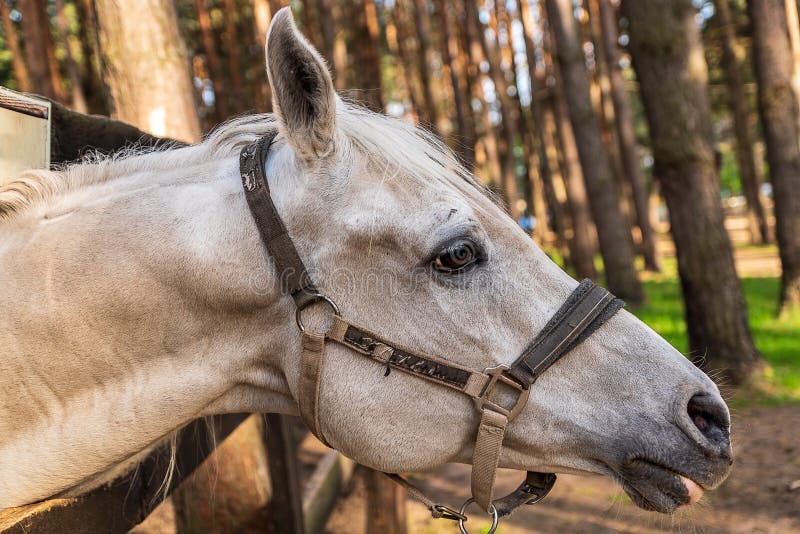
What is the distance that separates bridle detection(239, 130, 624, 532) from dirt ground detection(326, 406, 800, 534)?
2469 millimetres

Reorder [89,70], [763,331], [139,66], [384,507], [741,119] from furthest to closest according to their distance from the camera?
[741,119] < [89,70] < [763,331] < [384,507] < [139,66]

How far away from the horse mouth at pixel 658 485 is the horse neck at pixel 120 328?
40.6 inches

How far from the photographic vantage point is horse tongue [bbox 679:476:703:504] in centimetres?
180

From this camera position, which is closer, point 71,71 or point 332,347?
point 332,347

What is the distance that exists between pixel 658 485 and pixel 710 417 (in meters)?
0.24

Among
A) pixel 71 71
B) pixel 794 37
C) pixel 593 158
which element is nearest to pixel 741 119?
pixel 794 37

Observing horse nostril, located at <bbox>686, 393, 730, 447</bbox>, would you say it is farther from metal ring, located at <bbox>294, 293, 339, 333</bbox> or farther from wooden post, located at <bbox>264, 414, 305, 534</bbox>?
wooden post, located at <bbox>264, 414, 305, 534</bbox>

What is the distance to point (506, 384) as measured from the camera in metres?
1.84

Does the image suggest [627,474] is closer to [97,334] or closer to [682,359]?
[682,359]

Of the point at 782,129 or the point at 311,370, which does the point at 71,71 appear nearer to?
the point at 782,129

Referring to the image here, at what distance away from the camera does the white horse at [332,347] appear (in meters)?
1.82

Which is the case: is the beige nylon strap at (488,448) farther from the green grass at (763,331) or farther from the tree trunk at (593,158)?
the tree trunk at (593,158)

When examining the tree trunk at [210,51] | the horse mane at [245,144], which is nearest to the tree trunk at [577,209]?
the tree trunk at [210,51]

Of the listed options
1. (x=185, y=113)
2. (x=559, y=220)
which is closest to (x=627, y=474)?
(x=185, y=113)
